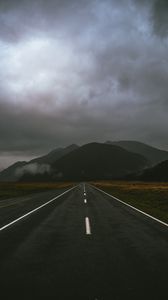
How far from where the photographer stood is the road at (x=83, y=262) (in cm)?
561

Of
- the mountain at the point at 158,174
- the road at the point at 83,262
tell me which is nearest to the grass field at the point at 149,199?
the road at the point at 83,262

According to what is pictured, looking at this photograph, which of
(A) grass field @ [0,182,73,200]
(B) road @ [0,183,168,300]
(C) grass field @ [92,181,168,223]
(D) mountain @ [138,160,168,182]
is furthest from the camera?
(D) mountain @ [138,160,168,182]

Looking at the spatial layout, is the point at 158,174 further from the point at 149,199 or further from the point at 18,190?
the point at 149,199

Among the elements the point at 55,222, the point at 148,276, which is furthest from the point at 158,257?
the point at 55,222

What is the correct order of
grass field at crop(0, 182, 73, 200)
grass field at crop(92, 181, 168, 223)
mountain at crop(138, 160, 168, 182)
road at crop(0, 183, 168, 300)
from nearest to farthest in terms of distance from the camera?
road at crop(0, 183, 168, 300), grass field at crop(92, 181, 168, 223), grass field at crop(0, 182, 73, 200), mountain at crop(138, 160, 168, 182)

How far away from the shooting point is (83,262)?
297 inches

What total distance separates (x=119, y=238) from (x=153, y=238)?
3.56 ft

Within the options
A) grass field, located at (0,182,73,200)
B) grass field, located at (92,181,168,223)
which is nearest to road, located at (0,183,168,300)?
grass field, located at (92,181,168,223)

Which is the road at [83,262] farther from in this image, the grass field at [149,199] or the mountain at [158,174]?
the mountain at [158,174]

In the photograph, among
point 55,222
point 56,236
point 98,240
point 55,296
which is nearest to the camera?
point 55,296

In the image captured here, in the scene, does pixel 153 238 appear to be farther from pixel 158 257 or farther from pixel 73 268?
pixel 73 268

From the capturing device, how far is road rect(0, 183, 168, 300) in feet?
18.4

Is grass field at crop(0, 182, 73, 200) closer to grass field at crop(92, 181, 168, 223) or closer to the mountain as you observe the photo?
grass field at crop(92, 181, 168, 223)

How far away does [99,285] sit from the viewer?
19.3 feet
